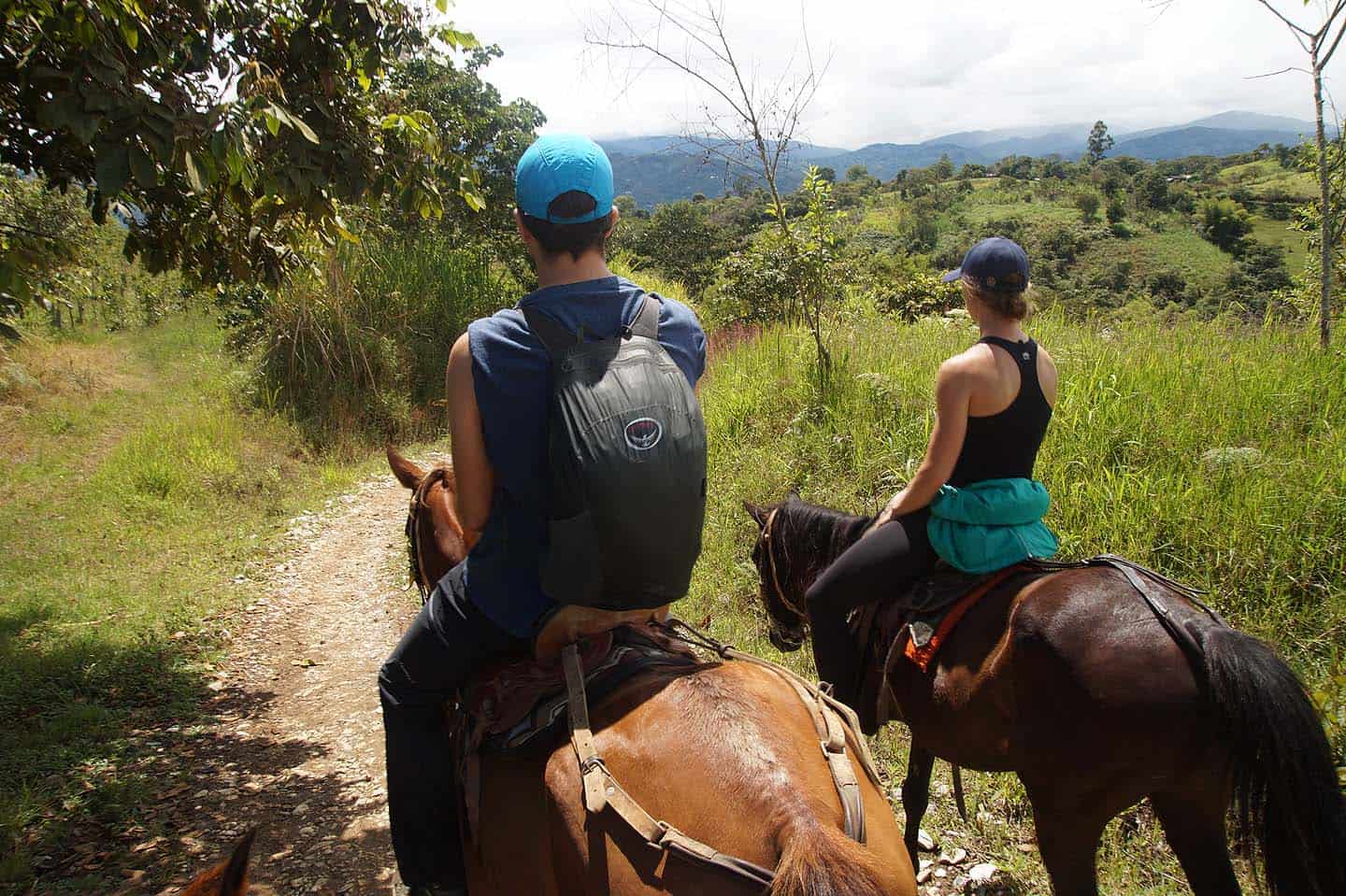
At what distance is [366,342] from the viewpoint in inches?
424

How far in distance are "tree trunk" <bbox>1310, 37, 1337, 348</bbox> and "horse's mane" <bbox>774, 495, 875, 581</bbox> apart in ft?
11.6

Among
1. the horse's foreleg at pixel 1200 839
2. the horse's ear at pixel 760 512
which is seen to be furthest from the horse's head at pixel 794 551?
the horse's foreleg at pixel 1200 839

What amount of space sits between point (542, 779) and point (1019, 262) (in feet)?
7.92

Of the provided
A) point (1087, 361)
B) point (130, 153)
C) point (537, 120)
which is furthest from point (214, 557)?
point (537, 120)

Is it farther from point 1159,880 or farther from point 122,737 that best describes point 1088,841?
point 122,737

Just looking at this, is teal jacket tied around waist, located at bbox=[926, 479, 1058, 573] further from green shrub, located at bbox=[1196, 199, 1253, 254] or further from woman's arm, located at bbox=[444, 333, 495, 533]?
green shrub, located at bbox=[1196, 199, 1253, 254]

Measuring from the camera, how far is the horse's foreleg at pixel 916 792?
3.27 metres

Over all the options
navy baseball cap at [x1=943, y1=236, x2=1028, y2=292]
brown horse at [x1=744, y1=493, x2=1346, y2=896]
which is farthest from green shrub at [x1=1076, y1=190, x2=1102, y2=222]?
brown horse at [x1=744, y1=493, x2=1346, y2=896]

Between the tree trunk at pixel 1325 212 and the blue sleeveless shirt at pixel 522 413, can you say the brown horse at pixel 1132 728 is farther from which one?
Result: the tree trunk at pixel 1325 212

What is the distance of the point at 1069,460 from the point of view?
4.75 m

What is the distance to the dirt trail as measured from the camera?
3.52 meters

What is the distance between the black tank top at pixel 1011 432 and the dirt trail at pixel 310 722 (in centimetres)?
288

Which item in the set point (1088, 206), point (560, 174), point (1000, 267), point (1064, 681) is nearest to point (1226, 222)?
point (1088, 206)

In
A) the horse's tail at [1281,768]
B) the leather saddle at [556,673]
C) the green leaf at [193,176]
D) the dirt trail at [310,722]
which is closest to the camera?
the leather saddle at [556,673]
